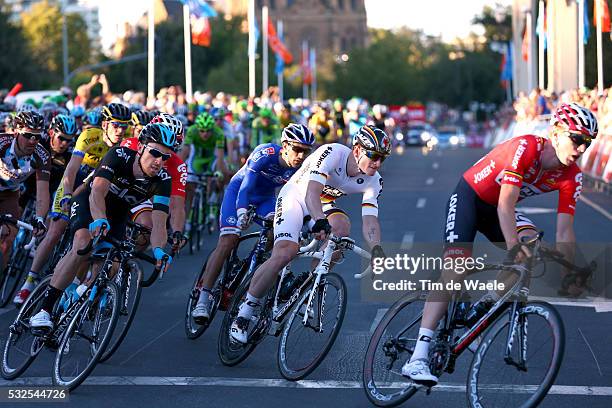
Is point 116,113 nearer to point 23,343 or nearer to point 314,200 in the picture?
point 23,343

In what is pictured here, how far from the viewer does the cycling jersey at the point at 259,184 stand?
35.1 feet

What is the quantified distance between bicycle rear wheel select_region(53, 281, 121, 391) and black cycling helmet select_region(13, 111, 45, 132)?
3.68m

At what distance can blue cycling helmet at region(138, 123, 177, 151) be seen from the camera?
9.06 m

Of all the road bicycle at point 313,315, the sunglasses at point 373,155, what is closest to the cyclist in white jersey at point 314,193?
the sunglasses at point 373,155

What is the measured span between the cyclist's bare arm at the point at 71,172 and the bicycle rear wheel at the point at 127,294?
3.25 meters

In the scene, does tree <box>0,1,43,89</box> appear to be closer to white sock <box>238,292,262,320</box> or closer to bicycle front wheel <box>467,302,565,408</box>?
white sock <box>238,292,262,320</box>

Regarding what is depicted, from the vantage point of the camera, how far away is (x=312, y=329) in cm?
875

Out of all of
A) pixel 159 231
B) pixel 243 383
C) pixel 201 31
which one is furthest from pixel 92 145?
pixel 201 31

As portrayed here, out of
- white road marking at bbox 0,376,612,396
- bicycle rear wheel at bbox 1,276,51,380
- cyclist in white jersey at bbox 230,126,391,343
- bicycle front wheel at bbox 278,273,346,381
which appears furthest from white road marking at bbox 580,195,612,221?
bicycle rear wheel at bbox 1,276,51,380

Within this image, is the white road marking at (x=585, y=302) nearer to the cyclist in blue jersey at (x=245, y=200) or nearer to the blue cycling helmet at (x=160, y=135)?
the cyclist in blue jersey at (x=245, y=200)

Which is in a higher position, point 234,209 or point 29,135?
point 29,135

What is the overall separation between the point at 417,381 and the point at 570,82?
54387 millimetres

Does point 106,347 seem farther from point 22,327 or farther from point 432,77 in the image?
point 432,77

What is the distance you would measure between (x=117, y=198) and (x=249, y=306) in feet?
4.05
